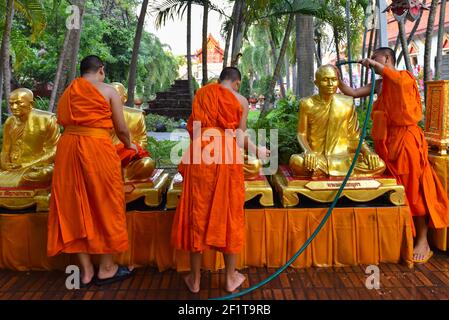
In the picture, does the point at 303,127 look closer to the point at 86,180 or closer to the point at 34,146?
the point at 86,180

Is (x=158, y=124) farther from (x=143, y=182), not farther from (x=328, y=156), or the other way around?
(x=328, y=156)

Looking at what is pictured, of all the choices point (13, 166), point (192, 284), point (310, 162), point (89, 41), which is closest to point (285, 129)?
point (310, 162)

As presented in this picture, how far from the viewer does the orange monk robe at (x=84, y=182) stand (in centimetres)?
291

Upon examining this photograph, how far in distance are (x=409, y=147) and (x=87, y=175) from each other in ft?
8.59

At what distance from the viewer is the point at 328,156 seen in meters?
3.61

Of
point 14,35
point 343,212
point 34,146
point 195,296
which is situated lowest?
point 195,296

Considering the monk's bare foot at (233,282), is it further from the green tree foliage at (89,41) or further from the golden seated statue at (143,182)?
the green tree foliage at (89,41)

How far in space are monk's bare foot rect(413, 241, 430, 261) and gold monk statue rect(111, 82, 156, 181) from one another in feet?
7.81

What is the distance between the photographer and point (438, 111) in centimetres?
375

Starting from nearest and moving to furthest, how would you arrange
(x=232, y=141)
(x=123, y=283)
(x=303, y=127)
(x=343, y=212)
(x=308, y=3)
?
(x=232, y=141)
(x=123, y=283)
(x=343, y=212)
(x=303, y=127)
(x=308, y=3)

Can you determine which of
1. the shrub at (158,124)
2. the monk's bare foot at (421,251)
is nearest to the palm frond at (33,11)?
the monk's bare foot at (421,251)

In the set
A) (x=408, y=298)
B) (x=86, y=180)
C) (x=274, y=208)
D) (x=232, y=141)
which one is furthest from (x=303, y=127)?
(x=86, y=180)

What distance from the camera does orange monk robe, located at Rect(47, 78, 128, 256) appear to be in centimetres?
291

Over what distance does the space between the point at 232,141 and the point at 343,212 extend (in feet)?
3.99
